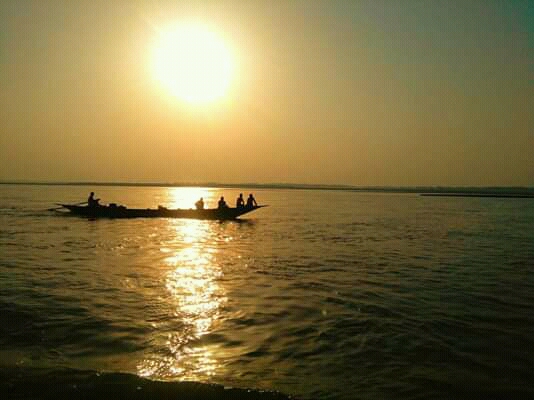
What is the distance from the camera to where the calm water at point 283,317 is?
8.50 meters

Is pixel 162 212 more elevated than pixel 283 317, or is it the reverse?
pixel 162 212

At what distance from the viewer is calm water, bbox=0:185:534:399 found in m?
8.50

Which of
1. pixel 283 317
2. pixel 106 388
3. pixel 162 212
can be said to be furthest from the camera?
pixel 162 212

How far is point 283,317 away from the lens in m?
12.2

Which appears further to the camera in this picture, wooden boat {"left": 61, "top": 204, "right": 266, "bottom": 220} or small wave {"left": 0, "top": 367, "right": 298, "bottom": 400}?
wooden boat {"left": 61, "top": 204, "right": 266, "bottom": 220}

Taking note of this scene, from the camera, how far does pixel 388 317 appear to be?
12297 mm

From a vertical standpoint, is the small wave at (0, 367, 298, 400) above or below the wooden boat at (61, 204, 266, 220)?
below

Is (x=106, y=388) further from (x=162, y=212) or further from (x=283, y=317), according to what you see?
(x=162, y=212)

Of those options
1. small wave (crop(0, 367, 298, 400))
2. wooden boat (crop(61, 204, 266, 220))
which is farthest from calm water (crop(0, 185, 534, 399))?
wooden boat (crop(61, 204, 266, 220))

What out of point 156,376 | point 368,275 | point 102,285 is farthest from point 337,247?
point 156,376

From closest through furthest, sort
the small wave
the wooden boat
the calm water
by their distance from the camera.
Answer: the small wave → the calm water → the wooden boat

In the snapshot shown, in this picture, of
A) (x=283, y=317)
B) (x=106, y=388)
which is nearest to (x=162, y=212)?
(x=283, y=317)

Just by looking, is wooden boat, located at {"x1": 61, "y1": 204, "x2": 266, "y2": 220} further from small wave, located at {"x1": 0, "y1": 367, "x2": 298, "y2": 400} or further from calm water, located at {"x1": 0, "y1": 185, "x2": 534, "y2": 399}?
small wave, located at {"x1": 0, "y1": 367, "x2": 298, "y2": 400}

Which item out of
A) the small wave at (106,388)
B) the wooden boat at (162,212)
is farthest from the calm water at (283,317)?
the wooden boat at (162,212)
